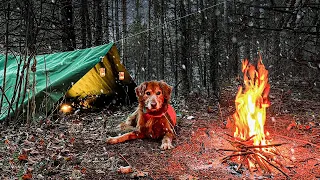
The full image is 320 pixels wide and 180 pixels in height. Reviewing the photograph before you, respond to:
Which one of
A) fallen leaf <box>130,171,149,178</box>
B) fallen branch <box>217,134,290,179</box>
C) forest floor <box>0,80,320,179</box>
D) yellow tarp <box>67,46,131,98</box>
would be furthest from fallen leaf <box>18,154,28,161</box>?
yellow tarp <box>67,46,131,98</box>

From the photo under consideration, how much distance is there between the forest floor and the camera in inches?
152

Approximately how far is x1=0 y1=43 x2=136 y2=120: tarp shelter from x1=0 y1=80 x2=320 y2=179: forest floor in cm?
72

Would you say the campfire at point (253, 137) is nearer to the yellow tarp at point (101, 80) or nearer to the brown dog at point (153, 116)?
the brown dog at point (153, 116)

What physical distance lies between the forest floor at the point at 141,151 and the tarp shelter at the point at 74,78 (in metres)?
0.72

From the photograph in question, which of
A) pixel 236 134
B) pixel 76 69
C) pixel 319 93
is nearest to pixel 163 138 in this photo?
pixel 236 134

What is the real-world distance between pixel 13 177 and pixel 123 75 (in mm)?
5712

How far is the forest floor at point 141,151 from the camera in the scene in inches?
152

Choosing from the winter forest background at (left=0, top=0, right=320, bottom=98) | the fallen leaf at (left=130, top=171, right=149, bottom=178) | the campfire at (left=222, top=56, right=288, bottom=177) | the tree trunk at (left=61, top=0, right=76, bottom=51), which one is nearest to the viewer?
the fallen leaf at (left=130, top=171, right=149, bottom=178)

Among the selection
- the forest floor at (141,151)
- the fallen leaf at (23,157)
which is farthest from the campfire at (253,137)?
the fallen leaf at (23,157)

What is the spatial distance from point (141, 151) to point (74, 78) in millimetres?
3652

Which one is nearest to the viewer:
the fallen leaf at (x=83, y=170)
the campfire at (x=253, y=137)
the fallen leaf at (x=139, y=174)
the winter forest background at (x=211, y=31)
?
the fallen leaf at (x=139, y=174)

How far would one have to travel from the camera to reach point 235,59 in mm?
21062

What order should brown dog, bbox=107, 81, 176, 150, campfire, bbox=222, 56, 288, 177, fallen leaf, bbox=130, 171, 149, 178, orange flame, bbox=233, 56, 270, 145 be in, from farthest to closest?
brown dog, bbox=107, 81, 176, 150 → orange flame, bbox=233, 56, 270, 145 → campfire, bbox=222, 56, 288, 177 → fallen leaf, bbox=130, 171, 149, 178

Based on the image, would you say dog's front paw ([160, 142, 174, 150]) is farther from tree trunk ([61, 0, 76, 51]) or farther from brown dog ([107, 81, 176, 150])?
tree trunk ([61, 0, 76, 51])
